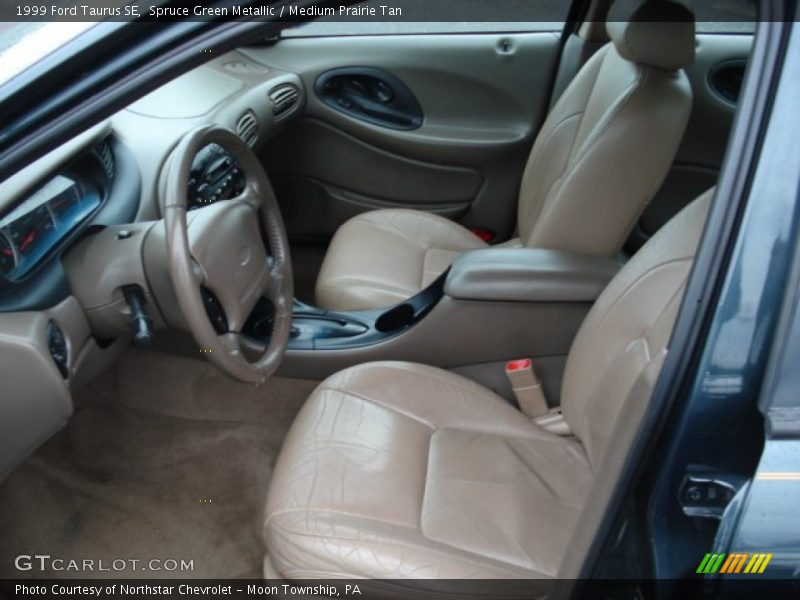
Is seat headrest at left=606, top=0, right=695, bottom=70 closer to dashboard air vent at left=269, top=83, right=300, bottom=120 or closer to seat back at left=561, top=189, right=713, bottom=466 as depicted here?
seat back at left=561, top=189, right=713, bottom=466

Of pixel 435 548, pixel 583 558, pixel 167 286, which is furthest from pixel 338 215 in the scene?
pixel 583 558

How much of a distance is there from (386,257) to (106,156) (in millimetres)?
736

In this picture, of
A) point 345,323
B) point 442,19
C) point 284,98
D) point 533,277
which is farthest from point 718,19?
→ point 345,323

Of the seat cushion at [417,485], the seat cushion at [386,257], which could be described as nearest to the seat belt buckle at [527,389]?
the seat cushion at [417,485]

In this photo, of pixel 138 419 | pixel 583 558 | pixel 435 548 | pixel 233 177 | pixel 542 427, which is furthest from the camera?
pixel 138 419

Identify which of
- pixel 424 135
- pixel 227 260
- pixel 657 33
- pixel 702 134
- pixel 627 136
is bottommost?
pixel 424 135

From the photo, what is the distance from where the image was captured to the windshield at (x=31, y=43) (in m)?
0.92

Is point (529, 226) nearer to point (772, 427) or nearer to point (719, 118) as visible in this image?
point (719, 118)

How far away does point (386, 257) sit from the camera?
6.92 feet

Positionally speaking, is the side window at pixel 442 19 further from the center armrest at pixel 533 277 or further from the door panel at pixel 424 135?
the center armrest at pixel 533 277

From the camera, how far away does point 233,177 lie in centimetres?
187

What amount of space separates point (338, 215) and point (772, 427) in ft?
6.67

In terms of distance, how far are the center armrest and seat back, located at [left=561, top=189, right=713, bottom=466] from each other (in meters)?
0.21

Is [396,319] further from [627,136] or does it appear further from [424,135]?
[424,135]
